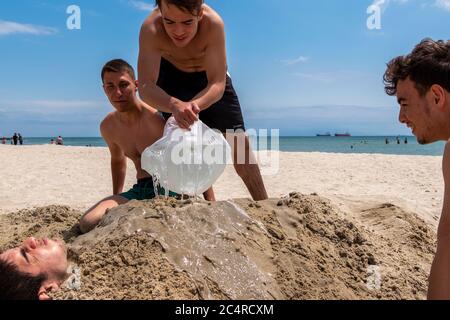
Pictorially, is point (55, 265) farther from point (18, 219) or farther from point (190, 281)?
point (18, 219)

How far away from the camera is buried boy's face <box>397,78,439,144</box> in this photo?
240cm

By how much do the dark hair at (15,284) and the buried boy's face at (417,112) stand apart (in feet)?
6.52

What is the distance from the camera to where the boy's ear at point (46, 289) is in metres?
2.25

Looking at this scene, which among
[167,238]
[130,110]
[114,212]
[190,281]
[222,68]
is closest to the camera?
[190,281]

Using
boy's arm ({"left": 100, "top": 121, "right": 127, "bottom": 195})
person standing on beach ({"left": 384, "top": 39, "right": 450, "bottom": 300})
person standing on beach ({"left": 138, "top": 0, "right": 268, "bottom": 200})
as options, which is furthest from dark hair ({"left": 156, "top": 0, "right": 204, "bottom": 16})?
boy's arm ({"left": 100, "top": 121, "right": 127, "bottom": 195})

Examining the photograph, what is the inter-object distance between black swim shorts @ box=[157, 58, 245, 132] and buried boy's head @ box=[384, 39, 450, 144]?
1486 mm

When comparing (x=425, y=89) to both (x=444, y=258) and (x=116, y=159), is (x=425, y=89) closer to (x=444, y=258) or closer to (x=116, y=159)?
(x=444, y=258)

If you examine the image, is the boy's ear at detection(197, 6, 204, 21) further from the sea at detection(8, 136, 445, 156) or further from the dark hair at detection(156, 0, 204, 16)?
the sea at detection(8, 136, 445, 156)

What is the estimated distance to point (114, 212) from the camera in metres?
3.00

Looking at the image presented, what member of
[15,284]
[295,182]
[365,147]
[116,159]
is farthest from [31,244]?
[365,147]

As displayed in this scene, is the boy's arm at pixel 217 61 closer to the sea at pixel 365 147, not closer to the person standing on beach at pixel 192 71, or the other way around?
the person standing on beach at pixel 192 71

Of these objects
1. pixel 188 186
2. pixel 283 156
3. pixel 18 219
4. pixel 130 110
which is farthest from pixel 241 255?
pixel 283 156

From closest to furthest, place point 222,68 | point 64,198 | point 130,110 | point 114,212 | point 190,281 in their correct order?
point 190,281 → point 114,212 → point 222,68 → point 130,110 → point 64,198

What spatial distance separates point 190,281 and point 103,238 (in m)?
0.62
